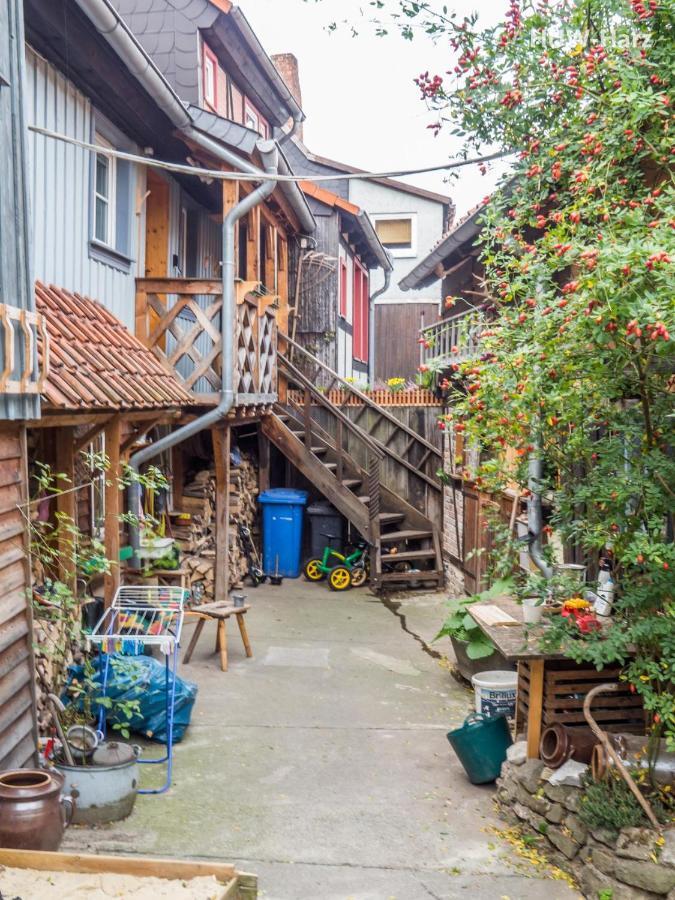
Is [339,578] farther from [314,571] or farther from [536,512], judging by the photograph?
[536,512]

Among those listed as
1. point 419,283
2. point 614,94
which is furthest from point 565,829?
point 419,283

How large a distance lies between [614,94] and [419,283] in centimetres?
1022

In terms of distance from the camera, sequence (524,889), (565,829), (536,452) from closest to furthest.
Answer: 1. (524,889)
2. (565,829)
3. (536,452)

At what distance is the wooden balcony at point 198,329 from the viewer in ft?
31.7

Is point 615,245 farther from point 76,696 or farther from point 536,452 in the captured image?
point 76,696

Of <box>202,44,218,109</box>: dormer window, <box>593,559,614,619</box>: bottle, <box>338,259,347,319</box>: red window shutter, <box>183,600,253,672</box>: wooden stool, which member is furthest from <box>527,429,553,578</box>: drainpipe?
<box>338,259,347,319</box>: red window shutter

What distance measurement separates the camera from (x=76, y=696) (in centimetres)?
630

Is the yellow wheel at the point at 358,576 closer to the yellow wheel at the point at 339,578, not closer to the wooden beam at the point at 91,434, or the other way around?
the yellow wheel at the point at 339,578

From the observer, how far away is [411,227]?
25703mm

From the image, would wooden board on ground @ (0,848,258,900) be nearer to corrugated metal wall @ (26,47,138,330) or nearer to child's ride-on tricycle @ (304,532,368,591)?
corrugated metal wall @ (26,47,138,330)

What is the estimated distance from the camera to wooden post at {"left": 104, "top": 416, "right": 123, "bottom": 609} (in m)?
7.18

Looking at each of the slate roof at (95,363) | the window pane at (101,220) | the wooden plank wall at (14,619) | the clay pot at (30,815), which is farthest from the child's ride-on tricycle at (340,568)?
the clay pot at (30,815)

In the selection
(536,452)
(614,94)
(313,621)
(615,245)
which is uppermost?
(614,94)

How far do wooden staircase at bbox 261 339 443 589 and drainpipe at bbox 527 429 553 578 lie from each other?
603 cm
